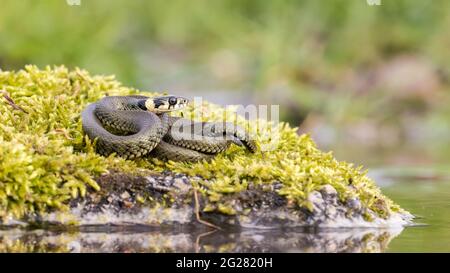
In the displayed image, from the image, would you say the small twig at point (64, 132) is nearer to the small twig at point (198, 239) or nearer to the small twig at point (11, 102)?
the small twig at point (11, 102)

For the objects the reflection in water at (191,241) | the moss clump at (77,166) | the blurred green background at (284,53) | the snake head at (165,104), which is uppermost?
the blurred green background at (284,53)

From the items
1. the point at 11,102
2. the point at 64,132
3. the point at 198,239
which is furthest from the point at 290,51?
the point at 198,239

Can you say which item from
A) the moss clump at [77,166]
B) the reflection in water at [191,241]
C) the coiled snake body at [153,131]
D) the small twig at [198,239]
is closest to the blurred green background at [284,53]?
the moss clump at [77,166]

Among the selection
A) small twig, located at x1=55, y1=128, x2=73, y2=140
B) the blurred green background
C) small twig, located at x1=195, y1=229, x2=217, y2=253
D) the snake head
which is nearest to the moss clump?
small twig, located at x1=55, y1=128, x2=73, y2=140

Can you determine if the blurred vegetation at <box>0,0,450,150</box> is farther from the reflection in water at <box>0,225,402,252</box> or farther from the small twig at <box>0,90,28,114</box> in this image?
the reflection in water at <box>0,225,402,252</box>

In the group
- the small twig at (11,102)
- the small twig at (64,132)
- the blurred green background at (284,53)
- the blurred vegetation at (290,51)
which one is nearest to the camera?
the small twig at (64,132)
